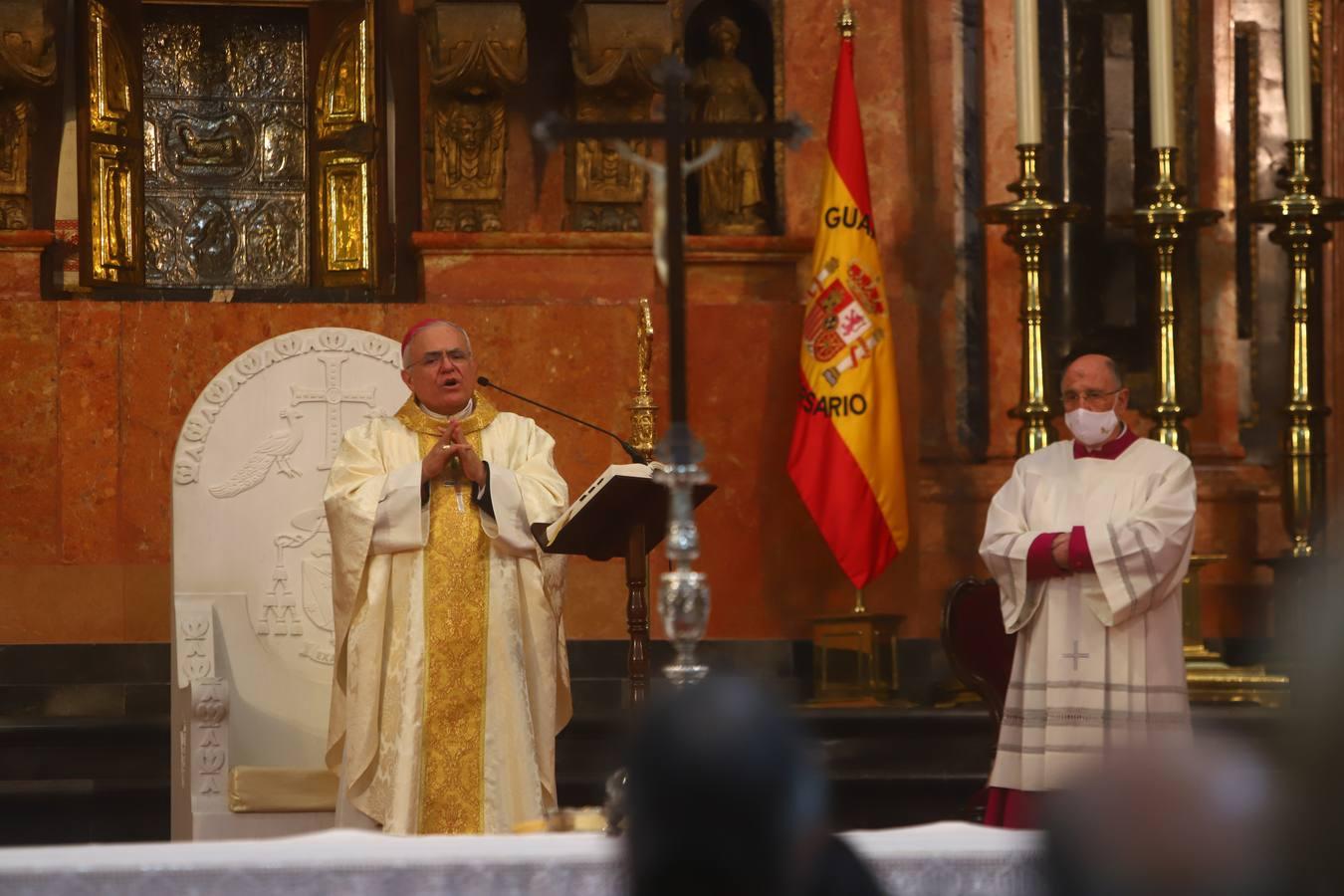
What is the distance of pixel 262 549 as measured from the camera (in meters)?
6.92

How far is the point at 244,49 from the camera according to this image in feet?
32.2

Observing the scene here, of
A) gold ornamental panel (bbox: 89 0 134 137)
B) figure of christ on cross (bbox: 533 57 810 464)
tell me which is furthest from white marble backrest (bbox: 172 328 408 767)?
figure of christ on cross (bbox: 533 57 810 464)

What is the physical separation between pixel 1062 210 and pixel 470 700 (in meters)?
3.44

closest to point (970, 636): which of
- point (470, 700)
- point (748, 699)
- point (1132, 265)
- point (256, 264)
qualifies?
point (470, 700)

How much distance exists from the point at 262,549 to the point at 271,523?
0.10 meters

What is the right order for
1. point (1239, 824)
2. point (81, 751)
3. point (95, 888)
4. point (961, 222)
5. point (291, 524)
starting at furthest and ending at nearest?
point (961, 222) → point (81, 751) → point (291, 524) → point (95, 888) → point (1239, 824)

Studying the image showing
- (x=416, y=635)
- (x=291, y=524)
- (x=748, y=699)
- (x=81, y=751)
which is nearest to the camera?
(x=748, y=699)

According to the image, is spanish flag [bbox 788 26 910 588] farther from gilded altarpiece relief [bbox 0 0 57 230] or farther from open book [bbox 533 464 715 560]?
gilded altarpiece relief [bbox 0 0 57 230]

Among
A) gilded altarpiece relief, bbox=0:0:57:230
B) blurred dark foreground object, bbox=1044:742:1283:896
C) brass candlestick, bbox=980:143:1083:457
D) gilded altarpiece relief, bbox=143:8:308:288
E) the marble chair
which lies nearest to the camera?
blurred dark foreground object, bbox=1044:742:1283:896

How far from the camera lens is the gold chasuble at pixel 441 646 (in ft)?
20.2

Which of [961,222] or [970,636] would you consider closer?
[970,636]

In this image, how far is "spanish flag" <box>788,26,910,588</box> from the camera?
8.58m

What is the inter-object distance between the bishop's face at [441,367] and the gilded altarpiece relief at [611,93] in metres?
2.38

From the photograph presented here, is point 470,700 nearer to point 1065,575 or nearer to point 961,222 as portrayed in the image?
point 1065,575
